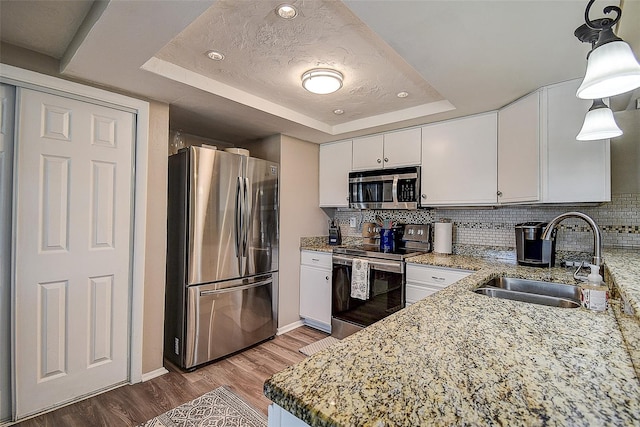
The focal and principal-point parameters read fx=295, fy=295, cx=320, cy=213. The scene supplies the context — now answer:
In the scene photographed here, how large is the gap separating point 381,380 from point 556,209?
256 cm

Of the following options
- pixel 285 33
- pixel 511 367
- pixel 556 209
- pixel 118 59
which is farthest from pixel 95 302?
pixel 556 209

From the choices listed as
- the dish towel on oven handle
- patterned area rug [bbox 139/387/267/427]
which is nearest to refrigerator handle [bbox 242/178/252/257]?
the dish towel on oven handle

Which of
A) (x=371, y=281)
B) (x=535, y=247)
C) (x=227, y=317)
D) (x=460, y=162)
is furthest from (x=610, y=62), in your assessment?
(x=227, y=317)

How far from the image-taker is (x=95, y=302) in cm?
204

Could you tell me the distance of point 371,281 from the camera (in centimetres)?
282

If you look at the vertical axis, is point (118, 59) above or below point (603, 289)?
above

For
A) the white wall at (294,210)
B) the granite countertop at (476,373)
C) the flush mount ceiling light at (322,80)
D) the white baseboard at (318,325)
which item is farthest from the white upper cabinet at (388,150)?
the granite countertop at (476,373)

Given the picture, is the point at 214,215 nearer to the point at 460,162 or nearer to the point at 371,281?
the point at 371,281

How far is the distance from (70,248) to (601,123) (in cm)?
304

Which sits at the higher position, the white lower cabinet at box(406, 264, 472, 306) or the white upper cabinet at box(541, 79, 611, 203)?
the white upper cabinet at box(541, 79, 611, 203)

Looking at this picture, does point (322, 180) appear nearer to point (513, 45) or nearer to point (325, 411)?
point (513, 45)

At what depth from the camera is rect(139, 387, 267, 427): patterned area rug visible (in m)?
1.81

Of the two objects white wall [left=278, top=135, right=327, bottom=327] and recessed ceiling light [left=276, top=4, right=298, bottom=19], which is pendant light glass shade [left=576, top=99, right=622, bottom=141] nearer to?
recessed ceiling light [left=276, top=4, right=298, bottom=19]

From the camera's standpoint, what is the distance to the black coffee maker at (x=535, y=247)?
7.02ft
